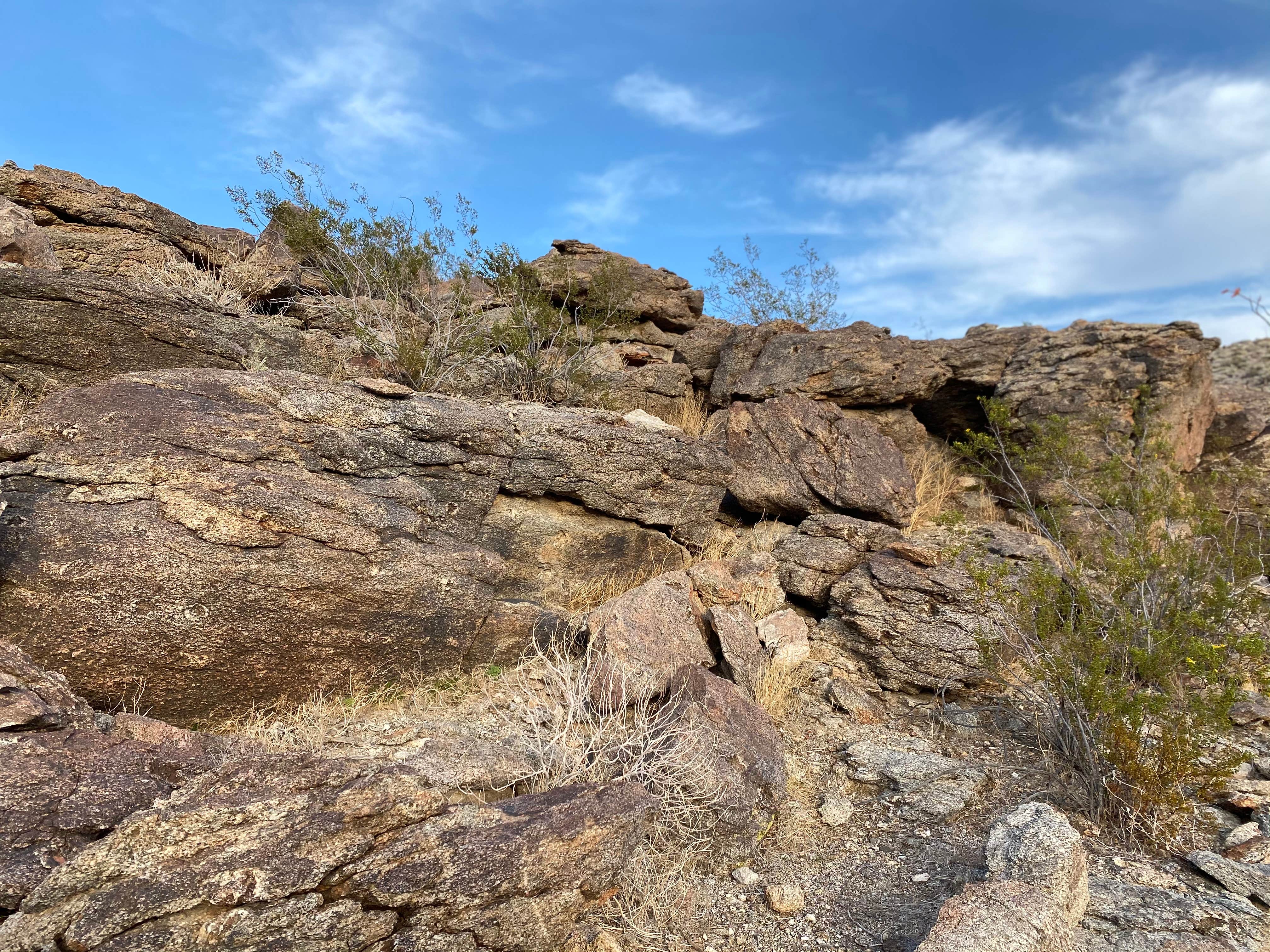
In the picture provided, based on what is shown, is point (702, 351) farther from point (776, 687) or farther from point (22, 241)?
point (22, 241)

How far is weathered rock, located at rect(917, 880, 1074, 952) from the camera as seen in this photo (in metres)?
3.00

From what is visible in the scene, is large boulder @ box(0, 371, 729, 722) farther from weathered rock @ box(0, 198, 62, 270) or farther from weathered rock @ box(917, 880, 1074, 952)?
weathered rock @ box(917, 880, 1074, 952)

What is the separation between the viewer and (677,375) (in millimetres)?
11938

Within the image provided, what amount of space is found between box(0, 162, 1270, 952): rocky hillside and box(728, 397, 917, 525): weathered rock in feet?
0.15

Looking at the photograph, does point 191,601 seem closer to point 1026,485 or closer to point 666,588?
point 666,588

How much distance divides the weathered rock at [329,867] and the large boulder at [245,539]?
6.26ft

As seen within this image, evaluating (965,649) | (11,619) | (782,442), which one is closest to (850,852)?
(965,649)

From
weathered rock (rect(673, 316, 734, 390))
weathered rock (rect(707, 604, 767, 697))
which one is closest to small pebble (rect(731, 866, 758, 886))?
weathered rock (rect(707, 604, 767, 697))

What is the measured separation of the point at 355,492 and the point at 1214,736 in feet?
22.2

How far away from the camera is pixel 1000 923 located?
3098mm

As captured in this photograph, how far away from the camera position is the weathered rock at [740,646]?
20.1ft

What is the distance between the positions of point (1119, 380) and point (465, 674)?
34.0ft

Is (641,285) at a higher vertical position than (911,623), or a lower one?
higher

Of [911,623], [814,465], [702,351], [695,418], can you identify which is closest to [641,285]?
[702,351]
